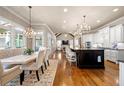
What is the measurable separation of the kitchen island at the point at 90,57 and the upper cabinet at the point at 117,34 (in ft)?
5.76

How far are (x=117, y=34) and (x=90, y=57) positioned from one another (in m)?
2.57

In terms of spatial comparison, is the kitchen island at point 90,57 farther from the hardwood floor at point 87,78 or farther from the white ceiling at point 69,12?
the white ceiling at point 69,12

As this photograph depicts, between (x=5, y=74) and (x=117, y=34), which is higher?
(x=117, y=34)

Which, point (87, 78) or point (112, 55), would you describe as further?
point (112, 55)

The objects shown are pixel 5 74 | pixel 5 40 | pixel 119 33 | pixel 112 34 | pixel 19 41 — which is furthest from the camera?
pixel 112 34

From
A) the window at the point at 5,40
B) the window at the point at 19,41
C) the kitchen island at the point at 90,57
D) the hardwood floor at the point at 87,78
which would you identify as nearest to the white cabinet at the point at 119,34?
the kitchen island at the point at 90,57

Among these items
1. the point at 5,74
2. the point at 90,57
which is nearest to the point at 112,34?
the point at 90,57

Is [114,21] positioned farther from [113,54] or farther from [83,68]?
[83,68]

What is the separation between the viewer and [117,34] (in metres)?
8.09

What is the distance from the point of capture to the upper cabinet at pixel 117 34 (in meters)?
7.58

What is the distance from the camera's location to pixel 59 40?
87.0ft

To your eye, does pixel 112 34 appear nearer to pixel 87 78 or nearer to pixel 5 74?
pixel 87 78

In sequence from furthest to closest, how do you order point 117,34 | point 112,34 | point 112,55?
point 112,34 < point 112,55 < point 117,34
